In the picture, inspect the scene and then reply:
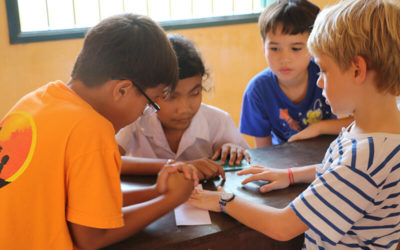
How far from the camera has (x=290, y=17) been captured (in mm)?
1903

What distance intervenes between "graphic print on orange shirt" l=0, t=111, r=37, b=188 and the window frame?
194cm

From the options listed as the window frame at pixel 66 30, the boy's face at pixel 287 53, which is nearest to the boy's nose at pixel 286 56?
the boy's face at pixel 287 53

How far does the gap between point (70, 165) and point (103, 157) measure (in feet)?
0.25

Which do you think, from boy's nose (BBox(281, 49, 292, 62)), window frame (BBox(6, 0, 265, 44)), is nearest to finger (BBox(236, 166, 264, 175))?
boy's nose (BBox(281, 49, 292, 62))

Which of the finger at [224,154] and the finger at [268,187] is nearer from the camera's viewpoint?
the finger at [268,187]

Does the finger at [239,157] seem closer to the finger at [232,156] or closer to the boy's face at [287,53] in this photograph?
the finger at [232,156]

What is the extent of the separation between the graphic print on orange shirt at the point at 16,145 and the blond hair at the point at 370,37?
754 millimetres

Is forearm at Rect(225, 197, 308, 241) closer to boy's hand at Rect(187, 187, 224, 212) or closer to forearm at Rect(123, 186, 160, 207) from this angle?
boy's hand at Rect(187, 187, 224, 212)

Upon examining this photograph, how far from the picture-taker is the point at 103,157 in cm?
95

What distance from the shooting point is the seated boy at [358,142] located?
0.94 metres

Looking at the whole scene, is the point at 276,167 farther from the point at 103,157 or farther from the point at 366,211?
the point at 103,157

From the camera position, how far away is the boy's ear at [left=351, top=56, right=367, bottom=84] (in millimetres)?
966

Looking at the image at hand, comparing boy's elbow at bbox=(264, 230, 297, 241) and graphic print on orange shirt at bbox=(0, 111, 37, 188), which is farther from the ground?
graphic print on orange shirt at bbox=(0, 111, 37, 188)

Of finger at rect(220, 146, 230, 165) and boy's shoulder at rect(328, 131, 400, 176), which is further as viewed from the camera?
finger at rect(220, 146, 230, 165)
